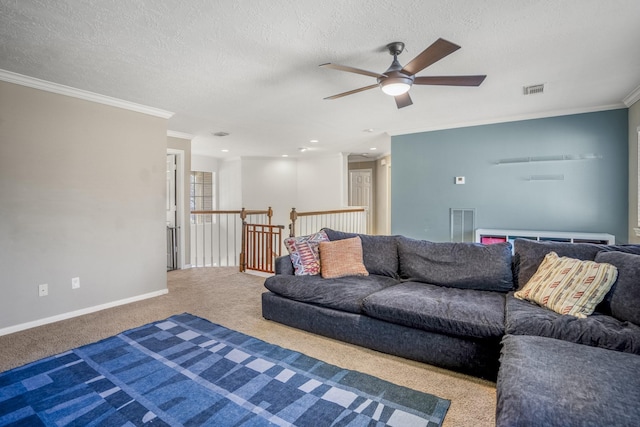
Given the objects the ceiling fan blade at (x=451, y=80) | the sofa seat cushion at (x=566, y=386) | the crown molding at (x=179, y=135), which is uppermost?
the crown molding at (x=179, y=135)

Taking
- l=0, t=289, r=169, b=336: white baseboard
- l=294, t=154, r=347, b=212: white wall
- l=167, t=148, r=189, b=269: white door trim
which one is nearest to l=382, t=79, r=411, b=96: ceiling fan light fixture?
l=0, t=289, r=169, b=336: white baseboard

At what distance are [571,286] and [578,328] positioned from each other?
387mm

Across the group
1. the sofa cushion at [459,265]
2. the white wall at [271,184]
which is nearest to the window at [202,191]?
the white wall at [271,184]

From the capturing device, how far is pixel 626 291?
2.02 meters

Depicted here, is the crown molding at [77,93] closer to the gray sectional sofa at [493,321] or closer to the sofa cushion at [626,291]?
the gray sectional sofa at [493,321]

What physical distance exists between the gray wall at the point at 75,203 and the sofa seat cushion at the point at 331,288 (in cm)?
Result: 199

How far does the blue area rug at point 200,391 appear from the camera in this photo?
180 centimetres

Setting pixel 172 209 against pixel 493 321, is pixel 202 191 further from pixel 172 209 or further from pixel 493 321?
pixel 493 321

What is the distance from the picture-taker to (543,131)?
4.48 m

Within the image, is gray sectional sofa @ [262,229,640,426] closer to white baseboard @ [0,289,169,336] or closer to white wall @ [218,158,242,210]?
white baseboard @ [0,289,169,336]

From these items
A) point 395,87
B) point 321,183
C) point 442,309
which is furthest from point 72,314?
point 321,183

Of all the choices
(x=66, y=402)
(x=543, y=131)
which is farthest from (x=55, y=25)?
(x=543, y=131)

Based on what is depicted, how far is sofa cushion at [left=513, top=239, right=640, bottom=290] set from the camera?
244 cm

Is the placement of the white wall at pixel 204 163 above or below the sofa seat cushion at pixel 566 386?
above
